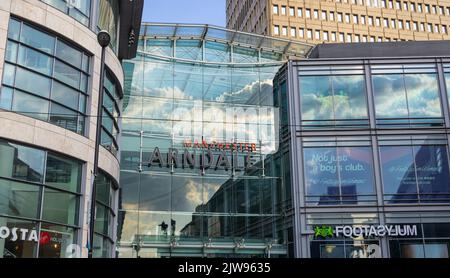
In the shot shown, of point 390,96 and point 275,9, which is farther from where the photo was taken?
point 275,9

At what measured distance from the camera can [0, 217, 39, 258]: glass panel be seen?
18.4 meters

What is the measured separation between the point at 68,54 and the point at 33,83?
2257 mm

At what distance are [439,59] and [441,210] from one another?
9.73m

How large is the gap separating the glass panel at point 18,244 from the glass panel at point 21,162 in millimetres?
1570

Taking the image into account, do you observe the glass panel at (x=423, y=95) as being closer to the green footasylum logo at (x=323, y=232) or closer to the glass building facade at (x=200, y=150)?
the glass building facade at (x=200, y=150)

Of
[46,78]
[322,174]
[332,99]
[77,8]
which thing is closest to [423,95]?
[332,99]

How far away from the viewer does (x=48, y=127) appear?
67.8 ft

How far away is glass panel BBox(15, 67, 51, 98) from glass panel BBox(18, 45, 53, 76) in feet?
0.84

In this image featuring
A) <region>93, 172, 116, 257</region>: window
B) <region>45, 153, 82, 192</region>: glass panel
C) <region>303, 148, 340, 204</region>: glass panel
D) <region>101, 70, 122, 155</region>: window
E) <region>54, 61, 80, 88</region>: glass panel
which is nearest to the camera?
<region>45, 153, 82, 192</region>: glass panel

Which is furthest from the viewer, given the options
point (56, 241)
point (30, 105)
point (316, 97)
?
point (316, 97)

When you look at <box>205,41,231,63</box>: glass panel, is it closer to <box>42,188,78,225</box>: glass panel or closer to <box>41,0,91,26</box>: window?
<box>41,0,91,26</box>: window

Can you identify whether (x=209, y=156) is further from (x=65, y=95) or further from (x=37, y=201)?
(x=37, y=201)

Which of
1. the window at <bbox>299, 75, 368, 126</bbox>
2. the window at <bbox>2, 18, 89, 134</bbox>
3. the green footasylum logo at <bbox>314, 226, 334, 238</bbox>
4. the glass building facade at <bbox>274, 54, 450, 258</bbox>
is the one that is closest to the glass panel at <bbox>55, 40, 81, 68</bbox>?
the window at <bbox>2, 18, 89, 134</bbox>

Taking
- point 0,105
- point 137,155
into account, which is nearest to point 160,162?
point 137,155
